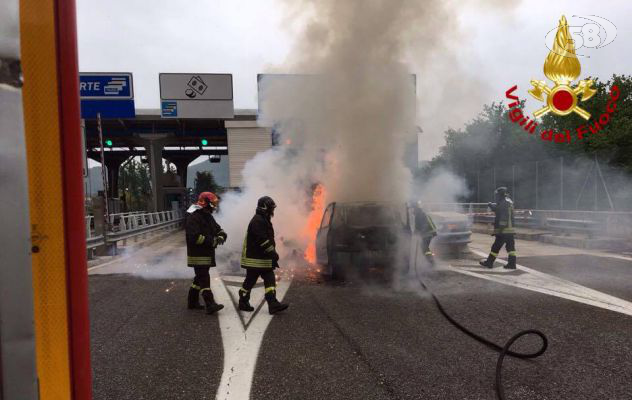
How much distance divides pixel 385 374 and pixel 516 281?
4.77 m

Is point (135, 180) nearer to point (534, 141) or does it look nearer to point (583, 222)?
point (534, 141)

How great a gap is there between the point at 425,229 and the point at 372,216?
6.29 feet

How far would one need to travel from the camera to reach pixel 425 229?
898cm

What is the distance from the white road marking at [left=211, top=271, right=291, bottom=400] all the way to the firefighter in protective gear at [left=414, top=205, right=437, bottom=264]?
11.4 feet

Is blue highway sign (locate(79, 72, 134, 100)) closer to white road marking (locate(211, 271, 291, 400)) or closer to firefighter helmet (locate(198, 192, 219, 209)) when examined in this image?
white road marking (locate(211, 271, 291, 400))

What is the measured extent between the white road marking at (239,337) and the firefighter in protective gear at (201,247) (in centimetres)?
35

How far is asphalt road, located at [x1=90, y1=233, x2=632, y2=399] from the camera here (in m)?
3.10

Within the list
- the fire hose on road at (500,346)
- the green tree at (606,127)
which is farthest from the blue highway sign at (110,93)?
the green tree at (606,127)

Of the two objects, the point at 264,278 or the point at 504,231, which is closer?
the point at 264,278

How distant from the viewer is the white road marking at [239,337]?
3143 millimetres

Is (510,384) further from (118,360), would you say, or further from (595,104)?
(595,104)

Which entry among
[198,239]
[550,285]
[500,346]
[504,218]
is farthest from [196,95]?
[500,346]

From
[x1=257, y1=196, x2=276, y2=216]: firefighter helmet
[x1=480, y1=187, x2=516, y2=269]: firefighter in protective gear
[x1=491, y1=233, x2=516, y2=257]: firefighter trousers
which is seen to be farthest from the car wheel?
[x1=491, y1=233, x2=516, y2=257]: firefighter trousers

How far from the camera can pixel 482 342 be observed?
404cm
